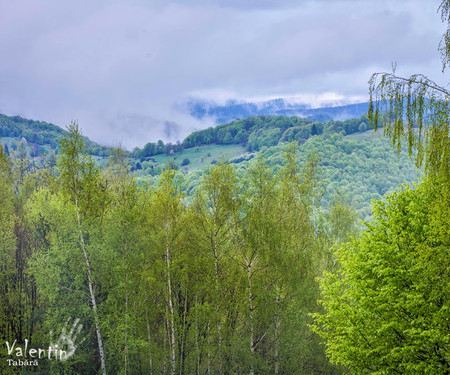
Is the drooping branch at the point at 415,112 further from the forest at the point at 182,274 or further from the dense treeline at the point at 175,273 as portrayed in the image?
the dense treeline at the point at 175,273

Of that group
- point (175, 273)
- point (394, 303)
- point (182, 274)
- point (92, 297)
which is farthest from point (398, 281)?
point (92, 297)

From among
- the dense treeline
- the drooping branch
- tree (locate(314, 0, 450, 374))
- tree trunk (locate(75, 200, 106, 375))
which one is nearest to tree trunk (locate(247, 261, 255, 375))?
the dense treeline

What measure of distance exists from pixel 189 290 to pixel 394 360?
536 inches

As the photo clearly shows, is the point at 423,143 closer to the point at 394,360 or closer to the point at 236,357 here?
the point at 394,360

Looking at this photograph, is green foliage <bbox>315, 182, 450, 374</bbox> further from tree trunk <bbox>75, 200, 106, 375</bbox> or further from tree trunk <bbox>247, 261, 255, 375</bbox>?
tree trunk <bbox>75, 200, 106, 375</bbox>

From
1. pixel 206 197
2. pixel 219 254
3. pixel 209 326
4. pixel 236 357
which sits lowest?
pixel 236 357

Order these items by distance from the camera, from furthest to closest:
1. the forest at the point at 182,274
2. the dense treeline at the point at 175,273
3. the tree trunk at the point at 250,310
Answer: the tree trunk at the point at 250,310 → the dense treeline at the point at 175,273 → the forest at the point at 182,274

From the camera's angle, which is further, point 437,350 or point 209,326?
point 209,326

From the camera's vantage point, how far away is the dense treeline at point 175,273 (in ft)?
77.8

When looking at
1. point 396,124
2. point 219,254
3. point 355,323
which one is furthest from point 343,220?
point 396,124

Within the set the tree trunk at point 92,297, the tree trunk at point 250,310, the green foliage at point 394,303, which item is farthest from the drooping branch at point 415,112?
the tree trunk at point 92,297

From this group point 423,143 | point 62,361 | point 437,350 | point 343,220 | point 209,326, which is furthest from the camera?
point 343,220

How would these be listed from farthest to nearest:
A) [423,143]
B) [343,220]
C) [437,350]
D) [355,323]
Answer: [343,220]
[355,323]
[437,350]
[423,143]

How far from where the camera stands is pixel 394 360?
1602cm
